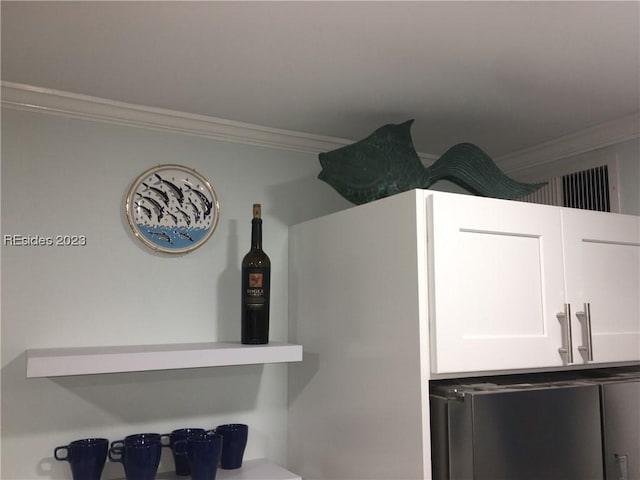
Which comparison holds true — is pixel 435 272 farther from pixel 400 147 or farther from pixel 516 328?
pixel 400 147

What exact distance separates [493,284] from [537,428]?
0.41 m

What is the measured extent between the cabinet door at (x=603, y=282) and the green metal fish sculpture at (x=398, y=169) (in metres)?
0.27

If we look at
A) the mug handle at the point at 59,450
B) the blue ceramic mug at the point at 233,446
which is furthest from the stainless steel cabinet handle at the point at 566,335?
the mug handle at the point at 59,450

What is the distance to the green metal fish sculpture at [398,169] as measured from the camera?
1867 millimetres

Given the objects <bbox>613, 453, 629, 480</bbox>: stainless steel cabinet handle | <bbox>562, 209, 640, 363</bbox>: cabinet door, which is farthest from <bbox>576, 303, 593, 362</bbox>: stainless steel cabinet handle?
<bbox>613, 453, 629, 480</bbox>: stainless steel cabinet handle

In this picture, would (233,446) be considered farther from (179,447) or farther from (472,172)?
(472,172)

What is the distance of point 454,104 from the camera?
1941mm

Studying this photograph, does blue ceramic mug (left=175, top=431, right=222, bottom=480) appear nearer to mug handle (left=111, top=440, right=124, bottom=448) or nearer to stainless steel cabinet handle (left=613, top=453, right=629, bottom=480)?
mug handle (left=111, top=440, right=124, bottom=448)

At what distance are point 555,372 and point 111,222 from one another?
62.1 inches

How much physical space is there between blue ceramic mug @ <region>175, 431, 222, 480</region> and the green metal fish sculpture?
0.93 meters

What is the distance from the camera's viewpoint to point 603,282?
5.98 ft

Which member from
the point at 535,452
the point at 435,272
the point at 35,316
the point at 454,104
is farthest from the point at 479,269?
the point at 35,316

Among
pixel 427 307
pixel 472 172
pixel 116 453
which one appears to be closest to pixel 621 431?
Result: pixel 427 307

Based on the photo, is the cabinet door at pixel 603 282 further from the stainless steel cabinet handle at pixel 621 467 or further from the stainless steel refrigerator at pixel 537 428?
the stainless steel cabinet handle at pixel 621 467
